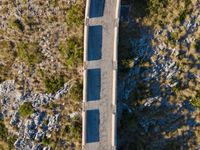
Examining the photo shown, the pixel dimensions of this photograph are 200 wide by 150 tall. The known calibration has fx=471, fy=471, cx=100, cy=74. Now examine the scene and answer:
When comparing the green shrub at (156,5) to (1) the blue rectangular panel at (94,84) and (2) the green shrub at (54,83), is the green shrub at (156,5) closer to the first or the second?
(1) the blue rectangular panel at (94,84)

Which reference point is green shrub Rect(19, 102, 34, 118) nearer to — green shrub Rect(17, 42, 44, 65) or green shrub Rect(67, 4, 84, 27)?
green shrub Rect(17, 42, 44, 65)

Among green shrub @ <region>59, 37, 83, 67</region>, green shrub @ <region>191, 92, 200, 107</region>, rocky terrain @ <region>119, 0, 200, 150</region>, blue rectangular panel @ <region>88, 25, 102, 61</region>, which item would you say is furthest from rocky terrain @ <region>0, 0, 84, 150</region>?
green shrub @ <region>191, 92, 200, 107</region>

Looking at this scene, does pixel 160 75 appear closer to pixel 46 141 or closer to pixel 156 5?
pixel 156 5

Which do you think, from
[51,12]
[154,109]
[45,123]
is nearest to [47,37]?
[51,12]

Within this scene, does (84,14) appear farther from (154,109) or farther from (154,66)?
(154,109)

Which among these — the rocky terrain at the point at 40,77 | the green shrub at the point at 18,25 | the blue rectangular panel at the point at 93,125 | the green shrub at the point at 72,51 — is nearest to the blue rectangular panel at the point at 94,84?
the rocky terrain at the point at 40,77

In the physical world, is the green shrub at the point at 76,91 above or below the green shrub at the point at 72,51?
below

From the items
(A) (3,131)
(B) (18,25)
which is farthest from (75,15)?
(A) (3,131)
